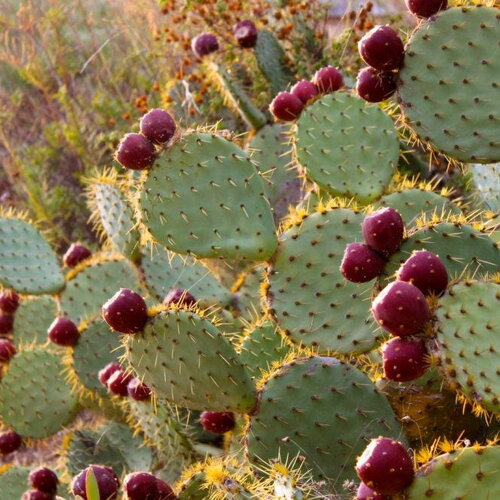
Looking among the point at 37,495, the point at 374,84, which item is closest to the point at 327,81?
the point at 374,84

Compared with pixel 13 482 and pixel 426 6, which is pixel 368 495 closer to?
pixel 426 6

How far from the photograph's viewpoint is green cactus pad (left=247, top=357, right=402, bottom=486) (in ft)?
6.40

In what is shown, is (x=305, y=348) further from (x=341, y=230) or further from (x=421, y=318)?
(x=421, y=318)

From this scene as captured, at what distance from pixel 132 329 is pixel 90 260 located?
130 cm

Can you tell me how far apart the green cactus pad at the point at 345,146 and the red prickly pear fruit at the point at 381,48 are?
0.66 m

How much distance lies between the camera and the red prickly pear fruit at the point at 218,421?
2256 millimetres

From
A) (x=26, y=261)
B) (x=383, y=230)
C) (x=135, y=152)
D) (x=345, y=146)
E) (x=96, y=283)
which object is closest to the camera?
(x=383, y=230)

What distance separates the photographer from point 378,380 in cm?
207

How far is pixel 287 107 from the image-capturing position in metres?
2.67

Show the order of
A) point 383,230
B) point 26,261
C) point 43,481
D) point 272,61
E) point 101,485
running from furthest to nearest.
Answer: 1. point 272,61
2. point 26,261
3. point 43,481
4. point 101,485
5. point 383,230

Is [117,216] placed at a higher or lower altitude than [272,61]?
higher

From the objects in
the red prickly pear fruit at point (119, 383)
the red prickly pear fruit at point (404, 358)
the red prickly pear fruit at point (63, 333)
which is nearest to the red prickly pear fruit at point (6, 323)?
the red prickly pear fruit at point (63, 333)

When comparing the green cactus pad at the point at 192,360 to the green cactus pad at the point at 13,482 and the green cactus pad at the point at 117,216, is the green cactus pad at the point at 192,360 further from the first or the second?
the green cactus pad at the point at 13,482

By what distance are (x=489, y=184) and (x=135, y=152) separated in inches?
46.0
